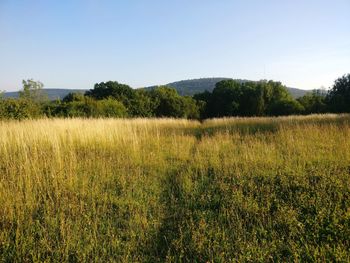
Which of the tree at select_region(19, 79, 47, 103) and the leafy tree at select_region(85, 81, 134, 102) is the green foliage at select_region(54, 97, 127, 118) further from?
the leafy tree at select_region(85, 81, 134, 102)

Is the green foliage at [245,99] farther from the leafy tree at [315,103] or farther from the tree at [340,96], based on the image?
the tree at [340,96]

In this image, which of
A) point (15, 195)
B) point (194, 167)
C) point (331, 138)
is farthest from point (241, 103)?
point (15, 195)

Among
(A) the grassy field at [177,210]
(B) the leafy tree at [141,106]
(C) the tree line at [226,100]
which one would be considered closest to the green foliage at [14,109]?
(A) the grassy field at [177,210]

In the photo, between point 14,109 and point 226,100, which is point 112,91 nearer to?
point 226,100

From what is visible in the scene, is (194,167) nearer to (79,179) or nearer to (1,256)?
(79,179)

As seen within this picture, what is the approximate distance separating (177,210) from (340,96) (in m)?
36.1

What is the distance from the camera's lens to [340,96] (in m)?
33.9

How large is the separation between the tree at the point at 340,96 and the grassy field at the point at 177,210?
30.7 meters

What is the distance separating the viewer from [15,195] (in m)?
4.30

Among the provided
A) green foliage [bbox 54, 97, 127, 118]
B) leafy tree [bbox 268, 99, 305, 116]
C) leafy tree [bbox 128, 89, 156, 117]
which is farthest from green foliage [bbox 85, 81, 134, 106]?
leafy tree [bbox 268, 99, 305, 116]

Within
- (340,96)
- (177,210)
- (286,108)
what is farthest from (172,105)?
(177,210)

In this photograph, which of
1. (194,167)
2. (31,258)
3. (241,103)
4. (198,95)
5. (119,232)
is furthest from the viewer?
(198,95)

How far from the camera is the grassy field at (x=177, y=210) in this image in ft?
10.5

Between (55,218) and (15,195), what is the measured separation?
0.99 meters
